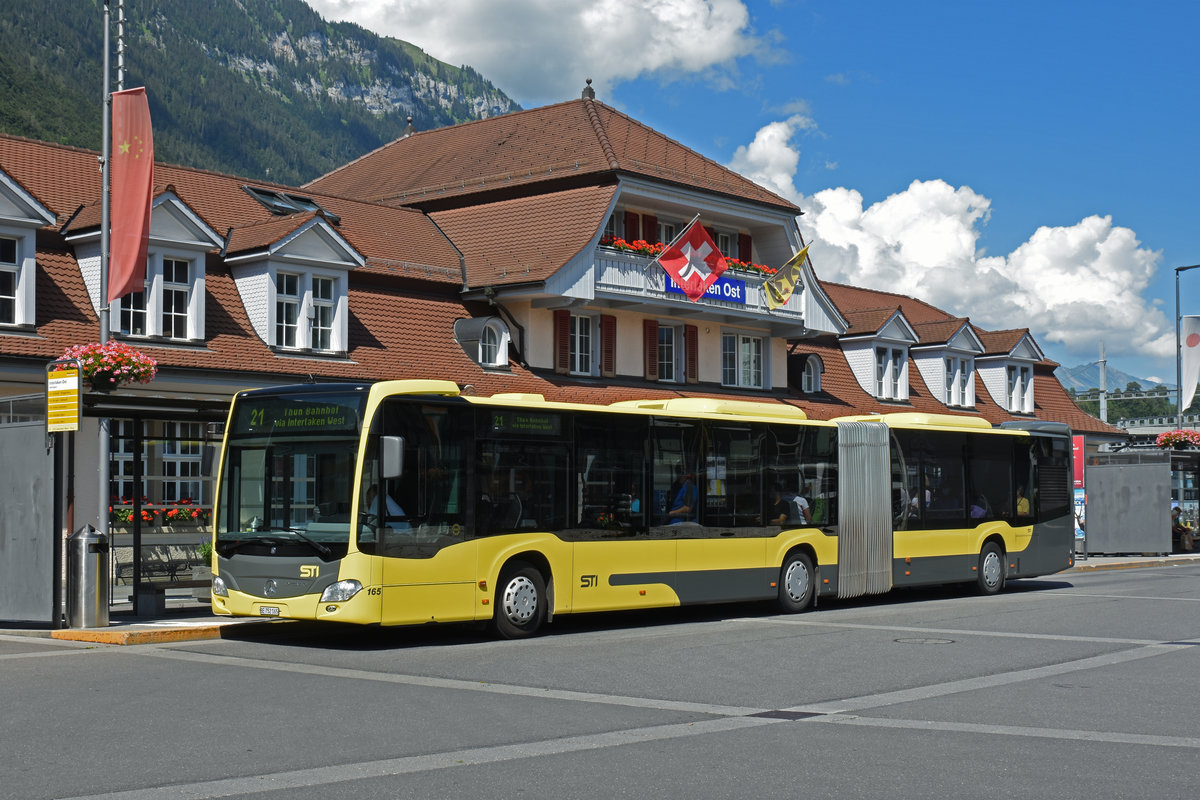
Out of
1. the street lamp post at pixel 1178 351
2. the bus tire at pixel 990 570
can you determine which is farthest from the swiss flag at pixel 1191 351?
the bus tire at pixel 990 570

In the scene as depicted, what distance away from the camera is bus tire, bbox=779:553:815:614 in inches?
834

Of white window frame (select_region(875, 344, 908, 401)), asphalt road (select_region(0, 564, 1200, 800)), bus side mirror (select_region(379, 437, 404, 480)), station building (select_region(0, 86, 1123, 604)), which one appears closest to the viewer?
asphalt road (select_region(0, 564, 1200, 800))

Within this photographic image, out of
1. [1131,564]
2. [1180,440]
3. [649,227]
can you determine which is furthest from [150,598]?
[1180,440]

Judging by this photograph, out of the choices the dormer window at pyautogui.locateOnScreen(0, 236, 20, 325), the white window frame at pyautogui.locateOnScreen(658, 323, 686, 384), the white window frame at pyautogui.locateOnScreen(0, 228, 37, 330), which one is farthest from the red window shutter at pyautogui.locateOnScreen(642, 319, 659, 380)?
the dormer window at pyautogui.locateOnScreen(0, 236, 20, 325)

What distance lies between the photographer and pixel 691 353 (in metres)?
39.0

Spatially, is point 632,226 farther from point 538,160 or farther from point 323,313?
point 323,313

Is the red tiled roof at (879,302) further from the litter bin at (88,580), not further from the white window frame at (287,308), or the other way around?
the litter bin at (88,580)

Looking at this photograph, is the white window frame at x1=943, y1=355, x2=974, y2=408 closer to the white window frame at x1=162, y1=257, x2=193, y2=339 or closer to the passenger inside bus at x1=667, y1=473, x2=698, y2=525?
the white window frame at x1=162, y1=257, x2=193, y2=339

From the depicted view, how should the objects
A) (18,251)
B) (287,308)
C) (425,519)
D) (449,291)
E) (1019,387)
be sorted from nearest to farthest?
1. (425,519)
2. (18,251)
3. (287,308)
4. (449,291)
5. (1019,387)

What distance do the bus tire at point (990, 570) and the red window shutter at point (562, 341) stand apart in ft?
42.4

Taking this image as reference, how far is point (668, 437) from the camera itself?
19.4 metres

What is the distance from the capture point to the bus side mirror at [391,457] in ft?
50.1

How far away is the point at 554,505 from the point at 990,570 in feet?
35.9

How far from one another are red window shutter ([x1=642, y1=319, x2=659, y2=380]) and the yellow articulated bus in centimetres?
1384
